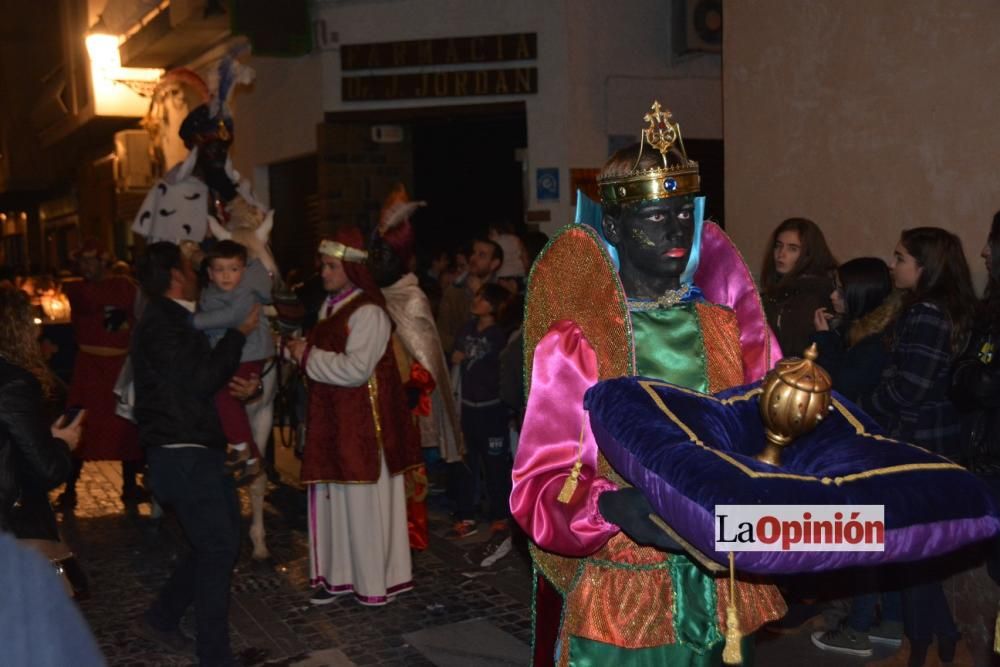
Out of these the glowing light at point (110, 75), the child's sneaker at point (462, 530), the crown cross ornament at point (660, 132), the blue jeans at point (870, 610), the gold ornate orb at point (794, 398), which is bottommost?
the child's sneaker at point (462, 530)

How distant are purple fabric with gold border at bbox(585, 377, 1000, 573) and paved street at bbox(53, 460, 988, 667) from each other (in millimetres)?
3022

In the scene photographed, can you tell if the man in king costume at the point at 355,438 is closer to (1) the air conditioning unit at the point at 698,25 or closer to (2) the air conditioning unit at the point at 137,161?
(1) the air conditioning unit at the point at 698,25

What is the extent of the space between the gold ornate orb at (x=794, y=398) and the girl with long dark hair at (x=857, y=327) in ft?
9.57

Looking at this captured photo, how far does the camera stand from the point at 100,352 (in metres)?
8.05

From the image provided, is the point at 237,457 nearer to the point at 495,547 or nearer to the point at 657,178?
the point at 495,547

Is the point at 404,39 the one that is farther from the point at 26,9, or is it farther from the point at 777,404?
the point at 26,9

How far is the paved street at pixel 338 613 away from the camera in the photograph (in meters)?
5.05

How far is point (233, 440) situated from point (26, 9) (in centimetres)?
2376

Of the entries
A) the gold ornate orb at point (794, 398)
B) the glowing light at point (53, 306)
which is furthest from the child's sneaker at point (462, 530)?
the glowing light at point (53, 306)

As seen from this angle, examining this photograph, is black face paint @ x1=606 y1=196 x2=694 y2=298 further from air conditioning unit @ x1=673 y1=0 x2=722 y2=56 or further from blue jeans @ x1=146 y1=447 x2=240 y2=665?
air conditioning unit @ x1=673 y1=0 x2=722 y2=56

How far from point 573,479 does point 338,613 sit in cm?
360

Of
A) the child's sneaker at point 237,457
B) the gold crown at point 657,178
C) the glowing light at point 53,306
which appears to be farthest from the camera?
the glowing light at point 53,306

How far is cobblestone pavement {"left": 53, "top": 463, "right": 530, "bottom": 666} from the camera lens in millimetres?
5195

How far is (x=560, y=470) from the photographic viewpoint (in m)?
2.50
